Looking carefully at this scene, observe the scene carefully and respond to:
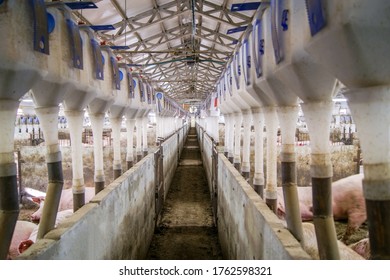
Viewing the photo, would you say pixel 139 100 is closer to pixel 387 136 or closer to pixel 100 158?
pixel 100 158

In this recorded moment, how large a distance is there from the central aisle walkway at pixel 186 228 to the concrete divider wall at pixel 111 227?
430 millimetres

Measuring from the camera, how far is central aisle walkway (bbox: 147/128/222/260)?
6171 mm

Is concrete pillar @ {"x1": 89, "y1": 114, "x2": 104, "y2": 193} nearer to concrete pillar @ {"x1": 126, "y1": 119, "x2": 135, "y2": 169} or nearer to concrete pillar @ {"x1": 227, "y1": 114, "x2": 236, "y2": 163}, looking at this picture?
concrete pillar @ {"x1": 126, "y1": 119, "x2": 135, "y2": 169}

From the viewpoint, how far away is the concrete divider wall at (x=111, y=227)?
246 cm

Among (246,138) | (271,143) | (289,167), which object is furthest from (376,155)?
(246,138)

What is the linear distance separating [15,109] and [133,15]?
6000 mm

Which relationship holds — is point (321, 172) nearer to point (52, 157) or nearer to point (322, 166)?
point (322, 166)

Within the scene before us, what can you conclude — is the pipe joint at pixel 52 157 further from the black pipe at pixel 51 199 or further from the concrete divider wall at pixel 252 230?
the concrete divider wall at pixel 252 230

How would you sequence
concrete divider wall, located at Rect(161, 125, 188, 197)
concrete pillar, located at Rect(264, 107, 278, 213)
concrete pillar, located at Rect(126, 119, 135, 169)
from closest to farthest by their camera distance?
concrete pillar, located at Rect(264, 107, 278, 213), concrete pillar, located at Rect(126, 119, 135, 169), concrete divider wall, located at Rect(161, 125, 188, 197)

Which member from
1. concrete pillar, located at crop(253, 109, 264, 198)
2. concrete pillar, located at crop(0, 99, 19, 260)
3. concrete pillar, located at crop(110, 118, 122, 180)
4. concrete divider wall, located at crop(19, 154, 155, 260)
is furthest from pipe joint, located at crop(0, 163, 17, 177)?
concrete pillar, located at crop(110, 118, 122, 180)

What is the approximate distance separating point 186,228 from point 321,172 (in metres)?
5.03

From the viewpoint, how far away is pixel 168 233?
7.29 metres

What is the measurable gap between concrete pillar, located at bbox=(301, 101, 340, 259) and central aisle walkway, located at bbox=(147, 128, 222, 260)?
11.2 feet
